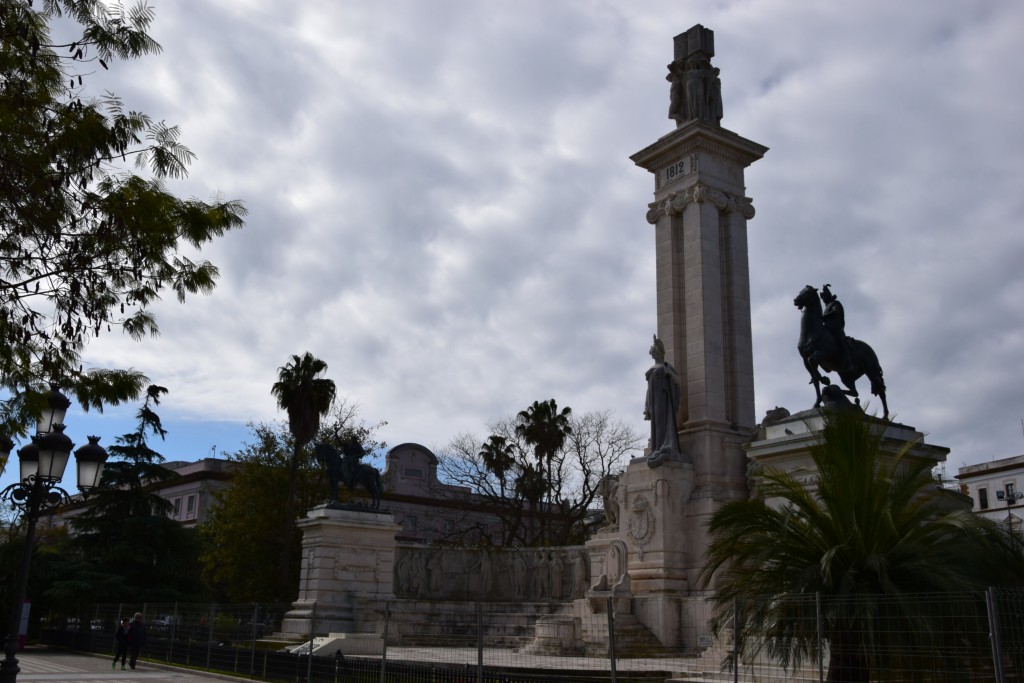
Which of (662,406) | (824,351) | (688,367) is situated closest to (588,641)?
(662,406)

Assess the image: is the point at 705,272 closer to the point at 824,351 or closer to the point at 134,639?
the point at 824,351

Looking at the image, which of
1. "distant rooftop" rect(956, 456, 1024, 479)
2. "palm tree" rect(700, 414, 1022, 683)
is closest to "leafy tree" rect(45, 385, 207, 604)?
"palm tree" rect(700, 414, 1022, 683)

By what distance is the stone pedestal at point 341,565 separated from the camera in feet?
88.6

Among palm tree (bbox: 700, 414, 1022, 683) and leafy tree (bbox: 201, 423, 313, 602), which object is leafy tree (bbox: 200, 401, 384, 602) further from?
palm tree (bbox: 700, 414, 1022, 683)

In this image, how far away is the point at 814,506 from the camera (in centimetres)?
1072

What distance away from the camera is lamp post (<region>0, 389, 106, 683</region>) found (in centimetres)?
1192

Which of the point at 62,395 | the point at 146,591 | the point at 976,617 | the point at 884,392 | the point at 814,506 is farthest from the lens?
the point at 146,591

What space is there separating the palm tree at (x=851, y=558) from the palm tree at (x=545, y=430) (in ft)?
119

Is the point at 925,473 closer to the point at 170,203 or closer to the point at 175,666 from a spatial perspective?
the point at 170,203

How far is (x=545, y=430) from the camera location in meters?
47.8

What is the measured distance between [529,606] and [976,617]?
19882mm

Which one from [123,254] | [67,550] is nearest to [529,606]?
[67,550]

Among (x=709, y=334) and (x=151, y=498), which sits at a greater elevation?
(x=709, y=334)

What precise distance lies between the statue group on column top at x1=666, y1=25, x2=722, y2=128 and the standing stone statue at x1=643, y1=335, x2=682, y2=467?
715 cm
